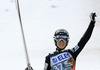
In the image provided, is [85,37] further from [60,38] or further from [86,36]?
[60,38]

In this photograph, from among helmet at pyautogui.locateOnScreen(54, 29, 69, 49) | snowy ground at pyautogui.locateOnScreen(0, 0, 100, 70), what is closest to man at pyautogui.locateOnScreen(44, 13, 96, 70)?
helmet at pyautogui.locateOnScreen(54, 29, 69, 49)

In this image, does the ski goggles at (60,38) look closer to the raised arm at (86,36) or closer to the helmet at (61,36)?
the helmet at (61,36)

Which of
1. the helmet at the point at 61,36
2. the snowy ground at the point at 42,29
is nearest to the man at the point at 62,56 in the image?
the helmet at the point at 61,36

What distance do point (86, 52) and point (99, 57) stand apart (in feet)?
0.91

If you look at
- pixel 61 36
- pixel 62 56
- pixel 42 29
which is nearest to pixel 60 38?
pixel 61 36

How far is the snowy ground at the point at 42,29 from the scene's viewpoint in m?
4.17

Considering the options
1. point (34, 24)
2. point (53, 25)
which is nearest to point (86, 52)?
point (53, 25)

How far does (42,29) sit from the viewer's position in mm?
5664

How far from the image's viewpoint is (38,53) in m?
4.33

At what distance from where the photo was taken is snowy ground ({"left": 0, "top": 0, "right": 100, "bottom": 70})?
13.7ft

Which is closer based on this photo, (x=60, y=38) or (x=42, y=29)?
(x=60, y=38)

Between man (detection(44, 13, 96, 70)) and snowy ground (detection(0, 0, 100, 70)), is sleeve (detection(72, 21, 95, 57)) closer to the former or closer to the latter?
man (detection(44, 13, 96, 70))

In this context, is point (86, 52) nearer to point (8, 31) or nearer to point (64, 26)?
point (64, 26)

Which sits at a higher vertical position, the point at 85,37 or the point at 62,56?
the point at 85,37
